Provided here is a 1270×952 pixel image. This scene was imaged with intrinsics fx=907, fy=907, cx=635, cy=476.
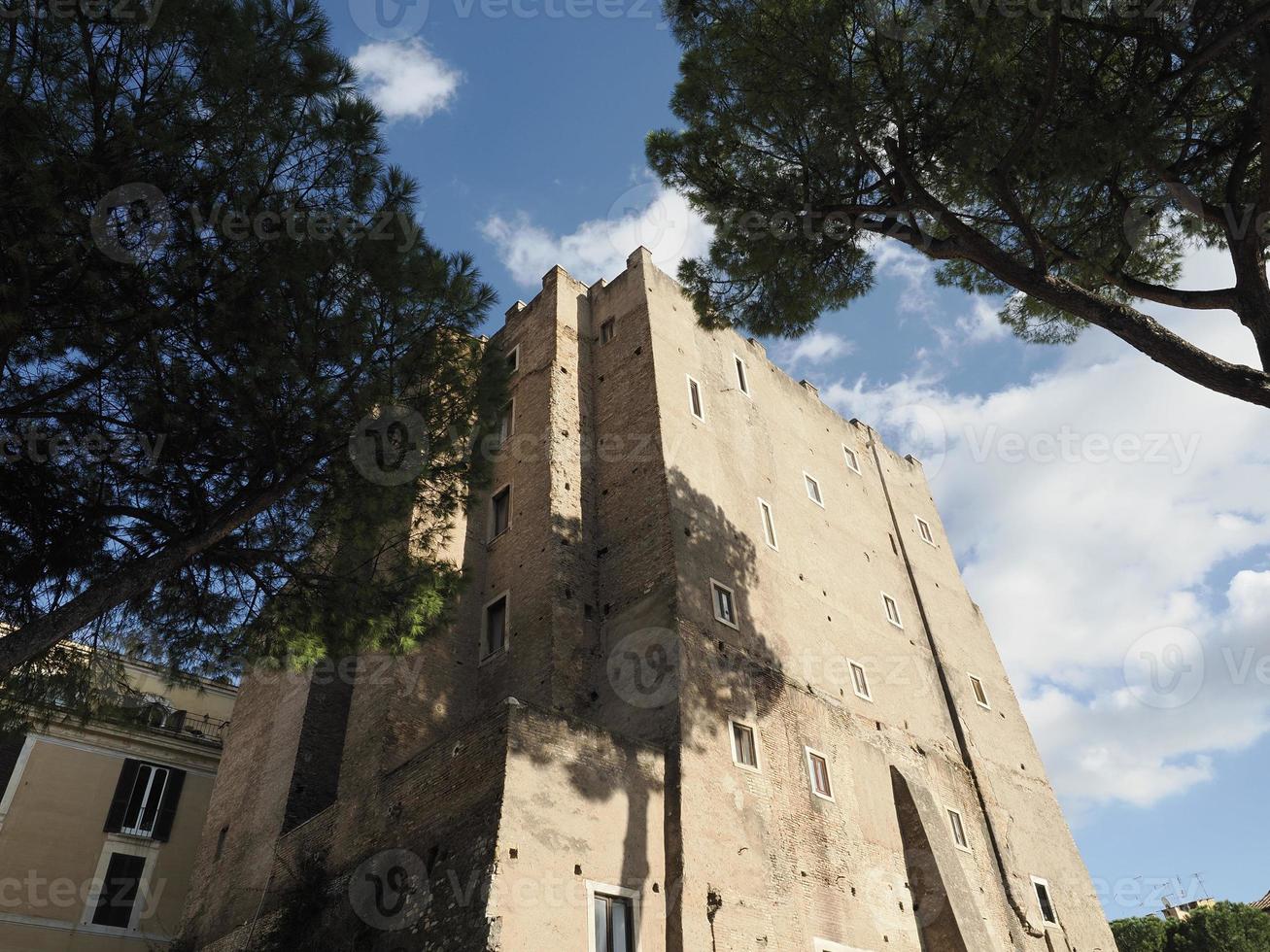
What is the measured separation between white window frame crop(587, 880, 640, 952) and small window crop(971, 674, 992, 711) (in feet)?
43.7

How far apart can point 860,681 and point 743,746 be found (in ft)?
16.6

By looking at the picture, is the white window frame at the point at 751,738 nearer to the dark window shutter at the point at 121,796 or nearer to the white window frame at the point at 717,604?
the white window frame at the point at 717,604

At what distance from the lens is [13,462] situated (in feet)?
30.2

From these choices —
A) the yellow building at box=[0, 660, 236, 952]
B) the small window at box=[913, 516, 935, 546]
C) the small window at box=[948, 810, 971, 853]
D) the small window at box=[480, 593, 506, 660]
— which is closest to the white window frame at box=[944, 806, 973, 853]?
the small window at box=[948, 810, 971, 853]

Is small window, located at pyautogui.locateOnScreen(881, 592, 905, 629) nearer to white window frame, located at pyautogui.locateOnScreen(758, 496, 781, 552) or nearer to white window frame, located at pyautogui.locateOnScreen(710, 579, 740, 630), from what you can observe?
white window frame, located at pyautogui.locateOnScreen(758, 496, 781, 552)

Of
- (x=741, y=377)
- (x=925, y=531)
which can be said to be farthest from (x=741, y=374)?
(x=925, y=531)

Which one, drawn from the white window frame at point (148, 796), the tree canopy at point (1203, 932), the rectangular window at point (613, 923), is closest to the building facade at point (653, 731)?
the rectangular window at point (613, 923)

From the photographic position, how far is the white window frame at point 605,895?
10656 millimetres

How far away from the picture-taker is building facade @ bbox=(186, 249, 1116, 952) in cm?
1153

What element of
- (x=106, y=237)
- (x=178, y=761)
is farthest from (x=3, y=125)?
(x=178, y=761)

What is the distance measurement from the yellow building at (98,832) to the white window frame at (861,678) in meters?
14.2

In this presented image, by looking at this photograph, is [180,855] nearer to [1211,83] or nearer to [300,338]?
[300,338]

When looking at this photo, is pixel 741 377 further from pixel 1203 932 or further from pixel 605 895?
pixel 1203 932

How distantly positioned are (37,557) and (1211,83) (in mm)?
15758
